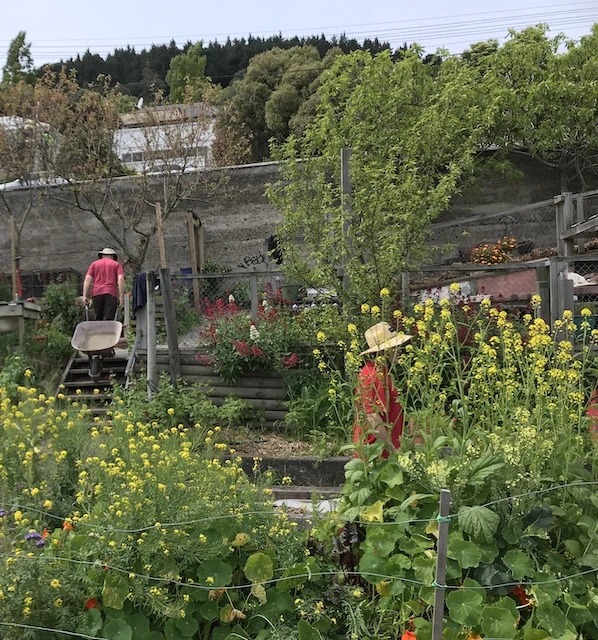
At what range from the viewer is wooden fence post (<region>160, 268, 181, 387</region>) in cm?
652

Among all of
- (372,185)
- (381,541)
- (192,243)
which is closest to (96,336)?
(372,185)

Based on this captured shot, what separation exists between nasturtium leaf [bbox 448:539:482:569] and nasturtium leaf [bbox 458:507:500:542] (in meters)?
0.06

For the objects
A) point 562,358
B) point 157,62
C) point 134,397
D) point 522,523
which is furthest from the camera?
point 157,62

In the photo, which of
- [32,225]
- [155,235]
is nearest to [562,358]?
[155,235]

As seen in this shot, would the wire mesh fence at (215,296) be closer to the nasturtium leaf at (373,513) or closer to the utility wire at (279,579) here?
the nasturtium leaf at (373,513)

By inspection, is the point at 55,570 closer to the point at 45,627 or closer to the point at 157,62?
the point at 45,627

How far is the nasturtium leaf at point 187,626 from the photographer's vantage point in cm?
261

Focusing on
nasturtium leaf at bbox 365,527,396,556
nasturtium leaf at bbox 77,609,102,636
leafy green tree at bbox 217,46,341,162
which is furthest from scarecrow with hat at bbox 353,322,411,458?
leafy green tree at bbox 217,46,341,162

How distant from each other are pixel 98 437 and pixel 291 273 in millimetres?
3475

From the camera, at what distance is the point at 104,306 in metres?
8.00

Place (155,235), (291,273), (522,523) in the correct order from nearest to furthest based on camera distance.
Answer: (522,523) → (291,273) → (155,235)

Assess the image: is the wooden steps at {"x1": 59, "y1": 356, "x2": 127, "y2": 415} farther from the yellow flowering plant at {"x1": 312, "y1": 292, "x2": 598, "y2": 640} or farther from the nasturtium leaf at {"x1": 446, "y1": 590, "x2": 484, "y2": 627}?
the nasturtium leaf at {"x1": 446, "y1": 590, "x2": 484, "y2": 627}

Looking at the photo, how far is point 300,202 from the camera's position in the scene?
23.1 feet

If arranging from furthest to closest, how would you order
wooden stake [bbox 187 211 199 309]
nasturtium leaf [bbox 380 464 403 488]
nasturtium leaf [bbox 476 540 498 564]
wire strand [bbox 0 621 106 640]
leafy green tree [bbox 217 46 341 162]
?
1. leafy green tree [bbox 217 46 341 162]
2. wooden stake [bbox 187 211 199 309]
3. nasturtium leaf [bbox 380 464 403 488]
4. nasturtium leaf [bbox 476 540 498 564]
5. wire strand [bbox 0 621 106 640]
